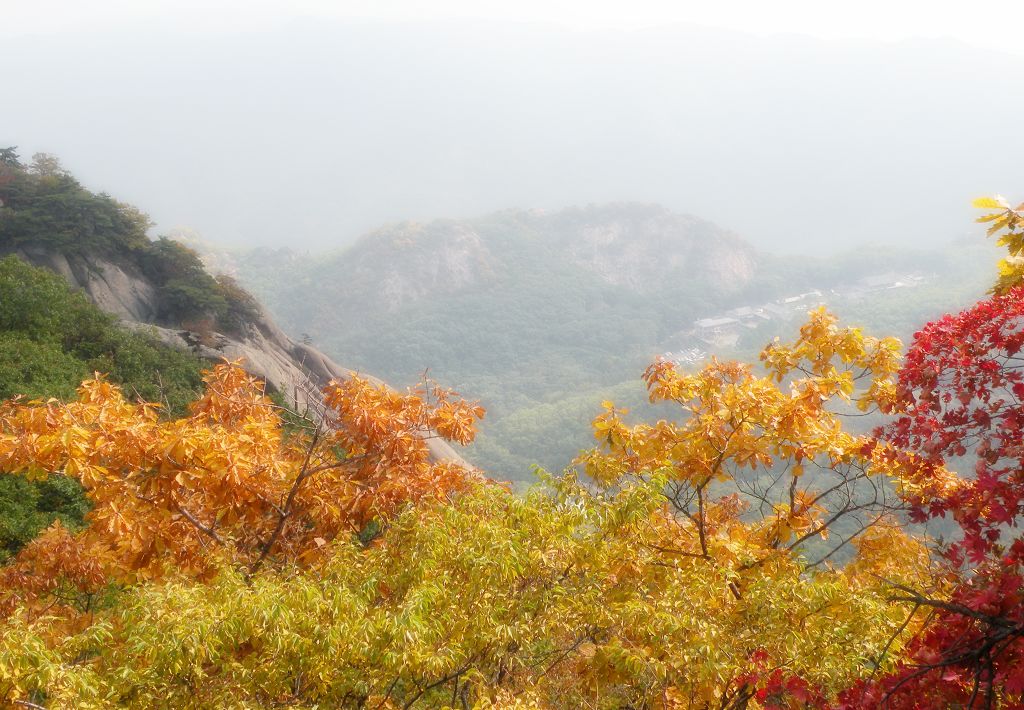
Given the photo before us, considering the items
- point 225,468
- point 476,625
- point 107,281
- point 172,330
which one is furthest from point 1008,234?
point 107,281

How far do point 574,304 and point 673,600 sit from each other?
95949 millimetres

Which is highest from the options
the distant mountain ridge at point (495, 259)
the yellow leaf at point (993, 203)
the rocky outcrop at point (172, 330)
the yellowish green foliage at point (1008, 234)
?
the distant mountain ridge at point (495, 259)

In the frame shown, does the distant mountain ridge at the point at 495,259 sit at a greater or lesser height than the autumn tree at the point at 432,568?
greater

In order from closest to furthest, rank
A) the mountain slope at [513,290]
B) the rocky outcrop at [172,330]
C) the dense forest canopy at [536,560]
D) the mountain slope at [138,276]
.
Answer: the dense forest canopy at [536,560], the rocky outcrop at [172,330], the mountain slope at [138,276], the mountain slope at [513,290]

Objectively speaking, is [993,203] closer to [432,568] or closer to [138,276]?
[432,568]

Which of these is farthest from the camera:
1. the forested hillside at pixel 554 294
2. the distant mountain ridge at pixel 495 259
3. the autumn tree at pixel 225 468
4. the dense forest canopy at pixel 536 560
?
the distant mountain ridge at pixel 495 259

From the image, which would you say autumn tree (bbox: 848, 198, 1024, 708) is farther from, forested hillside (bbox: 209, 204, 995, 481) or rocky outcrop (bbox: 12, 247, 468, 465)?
forested hillside (bbox: 209, 204, 995, 481)

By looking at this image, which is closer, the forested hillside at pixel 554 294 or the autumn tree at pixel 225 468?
the autumn tree at pixel 225 468

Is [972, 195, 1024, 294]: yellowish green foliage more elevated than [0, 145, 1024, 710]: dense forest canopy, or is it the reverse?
[972, 195, 1024, 294]: yellowish green foliage

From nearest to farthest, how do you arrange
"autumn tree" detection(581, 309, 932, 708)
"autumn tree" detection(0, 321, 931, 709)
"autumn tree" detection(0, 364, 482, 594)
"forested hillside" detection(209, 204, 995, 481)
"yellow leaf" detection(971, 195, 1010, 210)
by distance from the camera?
"autumn tree" detection(0, 321, 931, 709)
"yellow leaf" detection(971, 195, 1010, 210)
"autumn tree" detection(581, 309, 932, 708)
"autumn tree" detection(0, 364, 482, 594)
"forested hillside" detection(209, 204, 995, 481)

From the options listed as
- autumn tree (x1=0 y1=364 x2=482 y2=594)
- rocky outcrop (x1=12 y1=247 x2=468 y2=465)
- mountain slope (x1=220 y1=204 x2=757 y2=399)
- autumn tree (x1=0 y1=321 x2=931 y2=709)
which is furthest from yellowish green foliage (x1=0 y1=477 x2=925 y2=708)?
mountain slope (x1=220 y1=204 x2=757 y2=399)

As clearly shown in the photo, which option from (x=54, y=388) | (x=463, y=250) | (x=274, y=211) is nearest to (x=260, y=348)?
(x=54, y=388)

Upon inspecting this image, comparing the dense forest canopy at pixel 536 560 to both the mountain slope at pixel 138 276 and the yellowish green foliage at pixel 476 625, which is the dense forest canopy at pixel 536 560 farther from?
the mountain slope at pixel 138 276

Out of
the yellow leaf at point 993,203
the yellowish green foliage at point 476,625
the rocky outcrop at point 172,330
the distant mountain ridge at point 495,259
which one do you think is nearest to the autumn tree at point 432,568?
the yellowish green foliage at point 476,625
